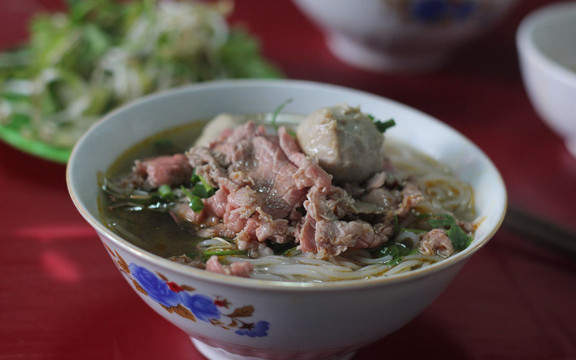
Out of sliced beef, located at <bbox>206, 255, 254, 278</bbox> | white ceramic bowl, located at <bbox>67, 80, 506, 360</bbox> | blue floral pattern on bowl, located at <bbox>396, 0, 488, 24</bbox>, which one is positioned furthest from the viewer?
blue floral pattern on bowl, located at <bbox>396, 0, 488, 24</bbox>

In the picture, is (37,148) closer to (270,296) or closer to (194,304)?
(194,304)

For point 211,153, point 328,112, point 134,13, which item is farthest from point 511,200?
point 134,13

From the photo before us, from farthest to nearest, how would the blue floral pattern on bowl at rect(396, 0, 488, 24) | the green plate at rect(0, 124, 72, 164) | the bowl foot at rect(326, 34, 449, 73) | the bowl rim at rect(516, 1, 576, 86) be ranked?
the bowl foot at rect(326, 34, 449, 73), the blue floral pattern on bowl at rect(396, 0, 488, 24), the bowl rim at rect(516, 1, 576, 86), the green plate at rect(0, 124, 72, 164)

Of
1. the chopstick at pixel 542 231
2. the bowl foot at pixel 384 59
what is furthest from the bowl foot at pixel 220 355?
the bowl foot at pixel 384 59

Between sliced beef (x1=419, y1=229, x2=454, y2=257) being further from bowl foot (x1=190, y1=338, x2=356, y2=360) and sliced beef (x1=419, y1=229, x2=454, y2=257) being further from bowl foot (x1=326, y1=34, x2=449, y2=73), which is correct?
bowl foot (x1=326, y1=34, x2=449, y2=73)

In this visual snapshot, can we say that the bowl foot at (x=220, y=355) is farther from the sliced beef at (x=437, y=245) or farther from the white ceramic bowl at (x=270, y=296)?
the sliced beef at (x=437, y=245)

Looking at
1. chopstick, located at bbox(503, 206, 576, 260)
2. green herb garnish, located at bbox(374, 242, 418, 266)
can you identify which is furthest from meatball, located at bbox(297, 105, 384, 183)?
chopstick, located at bbox(503, 206, 576, 260)

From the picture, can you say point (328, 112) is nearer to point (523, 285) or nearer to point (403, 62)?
point (523, 285)
